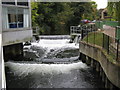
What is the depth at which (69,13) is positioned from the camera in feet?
118

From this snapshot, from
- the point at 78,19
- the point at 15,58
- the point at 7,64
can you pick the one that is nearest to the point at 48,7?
the point at 78,19

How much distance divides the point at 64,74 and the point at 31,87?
110 inches

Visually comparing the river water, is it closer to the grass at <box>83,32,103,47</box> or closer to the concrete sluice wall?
the concrete sluice wall

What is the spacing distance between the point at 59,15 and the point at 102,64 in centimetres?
2643

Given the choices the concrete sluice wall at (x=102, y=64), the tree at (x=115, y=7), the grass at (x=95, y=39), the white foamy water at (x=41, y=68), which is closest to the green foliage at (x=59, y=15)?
the grass at (x=95, y=39)

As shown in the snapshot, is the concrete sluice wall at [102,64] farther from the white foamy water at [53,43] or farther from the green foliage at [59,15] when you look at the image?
the green foliage at [59,15]

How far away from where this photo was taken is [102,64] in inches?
410

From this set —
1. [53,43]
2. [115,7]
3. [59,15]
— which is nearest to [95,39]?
[115,7]

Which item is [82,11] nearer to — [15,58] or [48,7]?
[48,7]

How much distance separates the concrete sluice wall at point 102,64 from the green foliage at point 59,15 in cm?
1987

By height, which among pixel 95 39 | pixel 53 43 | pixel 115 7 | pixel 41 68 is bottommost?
pixel 41 68

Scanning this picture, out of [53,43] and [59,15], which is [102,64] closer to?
[53,43]

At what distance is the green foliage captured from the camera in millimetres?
34031

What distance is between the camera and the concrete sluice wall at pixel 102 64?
7914mm
